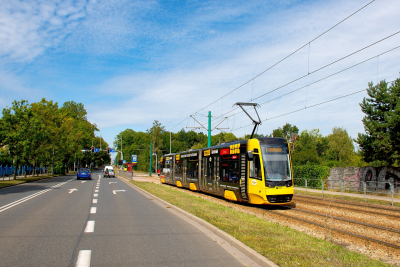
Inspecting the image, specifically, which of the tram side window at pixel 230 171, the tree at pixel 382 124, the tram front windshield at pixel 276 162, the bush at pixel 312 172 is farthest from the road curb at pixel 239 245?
the bush at pixel 312 172

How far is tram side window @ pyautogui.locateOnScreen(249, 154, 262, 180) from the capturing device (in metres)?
14.8

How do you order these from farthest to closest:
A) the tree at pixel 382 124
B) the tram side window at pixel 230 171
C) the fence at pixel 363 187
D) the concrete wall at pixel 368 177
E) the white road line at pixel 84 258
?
1. the tree at pixel 382 124
2. the concrete wall at pixel 368 177
3. the fence at pixel 363 187
4. the tram side window at pixel 230 171
5. the white road line at pixel 84 258

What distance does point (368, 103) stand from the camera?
26.2 meters

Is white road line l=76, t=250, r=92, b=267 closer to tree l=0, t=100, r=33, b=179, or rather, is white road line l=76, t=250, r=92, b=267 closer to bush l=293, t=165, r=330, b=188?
bush l=293, t=165, r=330, b=188

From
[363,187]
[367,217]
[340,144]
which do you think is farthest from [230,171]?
[340,144]

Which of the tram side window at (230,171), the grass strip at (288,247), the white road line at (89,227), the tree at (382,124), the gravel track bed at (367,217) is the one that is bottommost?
the gravel track bed at (367,217)

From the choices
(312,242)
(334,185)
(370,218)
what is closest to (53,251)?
(312,242)

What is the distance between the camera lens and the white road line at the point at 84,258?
553 centimetres

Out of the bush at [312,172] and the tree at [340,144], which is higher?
the tree at [340,144]

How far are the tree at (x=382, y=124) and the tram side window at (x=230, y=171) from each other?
1342 centimetres

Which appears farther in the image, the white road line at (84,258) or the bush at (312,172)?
the bush at (312,172)

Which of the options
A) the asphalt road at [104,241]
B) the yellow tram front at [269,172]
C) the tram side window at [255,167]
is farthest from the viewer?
the tram side window at [255,167]

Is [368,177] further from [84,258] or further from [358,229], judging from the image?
[84,258]

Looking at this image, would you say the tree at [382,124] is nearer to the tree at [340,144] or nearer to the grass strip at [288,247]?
the grass strip at [288,247]
